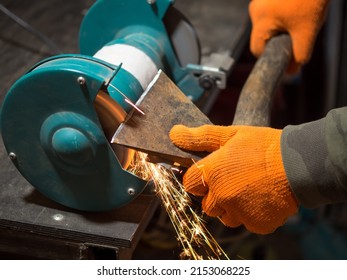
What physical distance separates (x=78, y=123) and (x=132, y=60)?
9.9 inches

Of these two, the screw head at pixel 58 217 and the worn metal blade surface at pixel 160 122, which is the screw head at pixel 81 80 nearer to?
the worn metal blade surface at pixel 160 122

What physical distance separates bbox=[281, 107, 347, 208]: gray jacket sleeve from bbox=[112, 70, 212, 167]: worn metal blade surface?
0.19m

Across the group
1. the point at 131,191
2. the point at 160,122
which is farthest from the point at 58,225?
the point at 160,122

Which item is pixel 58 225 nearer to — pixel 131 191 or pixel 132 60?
pixel 131 191

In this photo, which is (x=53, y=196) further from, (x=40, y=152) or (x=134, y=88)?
(x=134, y=88)

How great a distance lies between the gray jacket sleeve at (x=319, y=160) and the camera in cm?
108

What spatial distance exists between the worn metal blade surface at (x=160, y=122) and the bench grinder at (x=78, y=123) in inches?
1.8

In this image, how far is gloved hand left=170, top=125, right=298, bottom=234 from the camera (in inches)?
43.1

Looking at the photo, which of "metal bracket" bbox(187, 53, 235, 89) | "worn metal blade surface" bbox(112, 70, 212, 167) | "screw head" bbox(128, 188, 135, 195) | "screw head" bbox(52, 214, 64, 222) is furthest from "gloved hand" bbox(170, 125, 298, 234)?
"metal bracket" bbox(187, 53, 235, 89)

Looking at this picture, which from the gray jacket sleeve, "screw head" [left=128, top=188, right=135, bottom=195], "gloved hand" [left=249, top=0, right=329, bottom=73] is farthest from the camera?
"gloved hand" [left=249, top=0, right=329, bottom=73]

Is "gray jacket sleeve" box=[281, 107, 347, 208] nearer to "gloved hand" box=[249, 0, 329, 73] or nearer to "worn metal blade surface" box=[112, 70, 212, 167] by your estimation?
"worn metal blade surface" box=[112, 70, 212, 167]

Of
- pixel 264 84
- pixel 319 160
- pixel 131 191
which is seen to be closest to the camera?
pixel 319 160

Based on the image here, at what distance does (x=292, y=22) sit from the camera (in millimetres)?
1663
